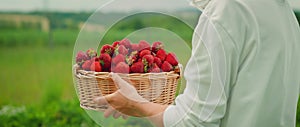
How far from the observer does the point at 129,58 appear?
1200 mm

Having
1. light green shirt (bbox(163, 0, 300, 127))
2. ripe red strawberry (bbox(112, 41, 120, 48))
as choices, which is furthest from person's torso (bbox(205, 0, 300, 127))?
ripe red strawberry (bbox(112, 41, 120, 48))

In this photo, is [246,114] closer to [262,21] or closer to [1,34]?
[262,21]

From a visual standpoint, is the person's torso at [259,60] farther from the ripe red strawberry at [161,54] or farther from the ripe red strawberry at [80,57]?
the ripe red strawberry at [80,57]

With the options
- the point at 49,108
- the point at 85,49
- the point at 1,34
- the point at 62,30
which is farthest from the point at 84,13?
the point at 85,49

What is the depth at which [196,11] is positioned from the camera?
47.4 inches

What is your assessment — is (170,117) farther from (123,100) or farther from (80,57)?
(80,57)

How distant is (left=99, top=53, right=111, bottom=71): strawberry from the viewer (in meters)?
1.21

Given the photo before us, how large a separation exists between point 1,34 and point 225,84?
4.09m

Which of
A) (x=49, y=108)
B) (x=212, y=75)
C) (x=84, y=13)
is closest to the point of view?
(x=212, y=75)

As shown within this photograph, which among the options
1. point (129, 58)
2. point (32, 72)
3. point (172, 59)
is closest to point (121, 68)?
point (129, 58)

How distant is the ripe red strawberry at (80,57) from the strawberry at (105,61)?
5 cm

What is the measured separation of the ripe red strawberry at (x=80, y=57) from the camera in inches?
49.3

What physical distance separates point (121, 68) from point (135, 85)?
47mm

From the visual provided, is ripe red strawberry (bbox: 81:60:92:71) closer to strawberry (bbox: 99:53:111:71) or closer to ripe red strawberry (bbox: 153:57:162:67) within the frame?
strawberry (bbox: 99:53:111:71)
